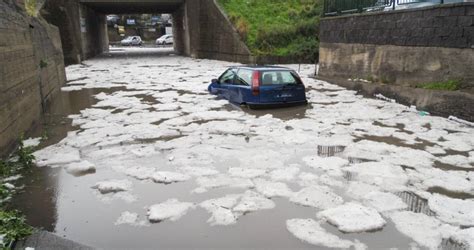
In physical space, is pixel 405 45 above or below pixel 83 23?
below

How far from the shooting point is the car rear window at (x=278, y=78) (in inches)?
473

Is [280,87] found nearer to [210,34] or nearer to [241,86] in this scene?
[241,86]

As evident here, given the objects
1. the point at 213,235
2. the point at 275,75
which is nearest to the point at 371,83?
the point at 275,75

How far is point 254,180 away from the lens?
654 centimetres

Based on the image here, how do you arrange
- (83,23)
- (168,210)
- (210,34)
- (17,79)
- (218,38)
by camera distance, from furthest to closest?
1. (83,23)
2. (210,34)
3. (218,38)
4. (17,79)
5. (168,210)

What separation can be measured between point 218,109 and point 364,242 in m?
8.43

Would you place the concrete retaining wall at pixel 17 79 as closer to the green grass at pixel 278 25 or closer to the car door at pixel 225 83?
the car door at pixel 225 83

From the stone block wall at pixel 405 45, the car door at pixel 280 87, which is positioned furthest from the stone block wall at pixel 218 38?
the car door at pixel 280 87

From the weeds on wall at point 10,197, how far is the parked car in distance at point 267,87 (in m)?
6.33

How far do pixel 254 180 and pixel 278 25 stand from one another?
78.5ft

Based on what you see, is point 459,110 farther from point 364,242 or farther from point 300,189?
point 364,242

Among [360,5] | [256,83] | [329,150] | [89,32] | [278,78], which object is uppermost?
[360,5]

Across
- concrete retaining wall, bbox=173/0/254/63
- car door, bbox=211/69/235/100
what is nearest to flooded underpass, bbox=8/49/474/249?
car door, bbox=211/69/235/100

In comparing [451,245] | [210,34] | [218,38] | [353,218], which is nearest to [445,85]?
[353,218]
